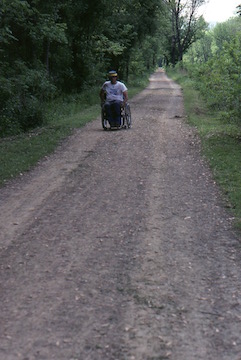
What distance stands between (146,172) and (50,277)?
16.7 ft

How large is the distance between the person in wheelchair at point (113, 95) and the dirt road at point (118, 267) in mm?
5718

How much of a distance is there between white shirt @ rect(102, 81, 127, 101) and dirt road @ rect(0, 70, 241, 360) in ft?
18.9

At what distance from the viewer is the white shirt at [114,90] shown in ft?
48.6

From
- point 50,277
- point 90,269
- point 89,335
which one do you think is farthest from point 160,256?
point 89,335

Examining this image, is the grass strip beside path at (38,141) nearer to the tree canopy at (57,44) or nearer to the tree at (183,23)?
the tree canopy at (57,44)

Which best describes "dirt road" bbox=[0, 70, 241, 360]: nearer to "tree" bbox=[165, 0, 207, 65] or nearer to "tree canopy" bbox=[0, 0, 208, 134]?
"tree canopy" bbox=[0, 0, 208, 134]

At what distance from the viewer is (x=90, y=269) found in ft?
16.0

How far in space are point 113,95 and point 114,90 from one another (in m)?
0.16

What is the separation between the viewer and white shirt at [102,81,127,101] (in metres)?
14.8

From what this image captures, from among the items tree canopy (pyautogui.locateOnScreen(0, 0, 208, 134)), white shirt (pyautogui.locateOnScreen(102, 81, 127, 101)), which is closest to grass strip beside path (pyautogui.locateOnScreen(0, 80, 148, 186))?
tree canopy (pyautogui.locateOnScreen(0, 0, 208, 134))

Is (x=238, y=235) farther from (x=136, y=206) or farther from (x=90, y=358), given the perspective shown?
(x=90, y=358)

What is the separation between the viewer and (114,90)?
1485cm

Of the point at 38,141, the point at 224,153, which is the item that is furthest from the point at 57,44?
the point at 224,153

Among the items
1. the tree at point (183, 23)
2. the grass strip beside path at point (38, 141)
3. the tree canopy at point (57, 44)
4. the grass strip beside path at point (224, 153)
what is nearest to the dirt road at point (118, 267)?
the grass strip beside path at point (224, 153)
